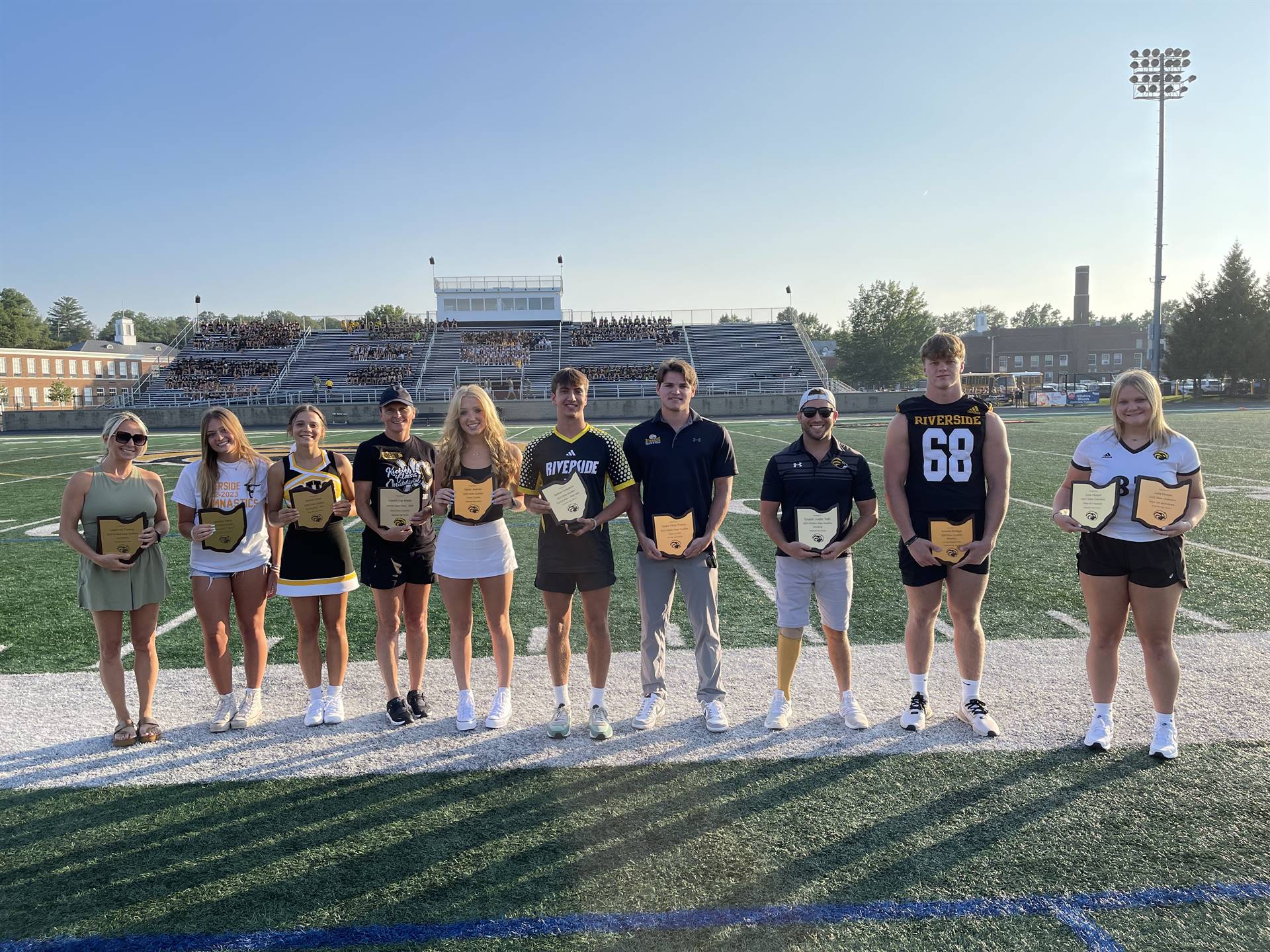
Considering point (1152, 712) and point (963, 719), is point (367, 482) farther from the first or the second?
point (1152, 712)

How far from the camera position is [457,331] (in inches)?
1993

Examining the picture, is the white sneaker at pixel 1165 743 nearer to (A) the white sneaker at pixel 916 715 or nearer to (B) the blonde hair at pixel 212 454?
(A) the white sneaker at pixel 916 715

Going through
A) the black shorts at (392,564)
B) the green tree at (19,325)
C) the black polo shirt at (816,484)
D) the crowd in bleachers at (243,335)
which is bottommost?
the black shorts at (392,564)

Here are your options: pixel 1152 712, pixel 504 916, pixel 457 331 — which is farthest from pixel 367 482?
pixel 457 331

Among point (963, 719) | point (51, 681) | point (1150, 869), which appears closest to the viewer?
point (1150, 869)

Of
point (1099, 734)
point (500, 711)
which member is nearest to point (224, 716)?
point (500, 711)

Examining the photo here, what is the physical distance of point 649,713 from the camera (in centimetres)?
418

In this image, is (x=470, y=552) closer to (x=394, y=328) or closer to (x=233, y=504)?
(x=233, y=504)

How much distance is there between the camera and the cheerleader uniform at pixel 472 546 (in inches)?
163

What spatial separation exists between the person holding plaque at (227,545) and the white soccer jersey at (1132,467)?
4187 mm

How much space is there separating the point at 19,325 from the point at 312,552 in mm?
90965

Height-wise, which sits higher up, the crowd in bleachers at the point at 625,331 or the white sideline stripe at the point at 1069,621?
A: the crowd in bleachers at the point at 625,331

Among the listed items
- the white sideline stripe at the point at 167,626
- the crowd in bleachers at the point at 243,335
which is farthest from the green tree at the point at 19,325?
the white sideline stripe at the point at 167,626

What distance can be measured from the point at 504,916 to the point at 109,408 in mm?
45062
